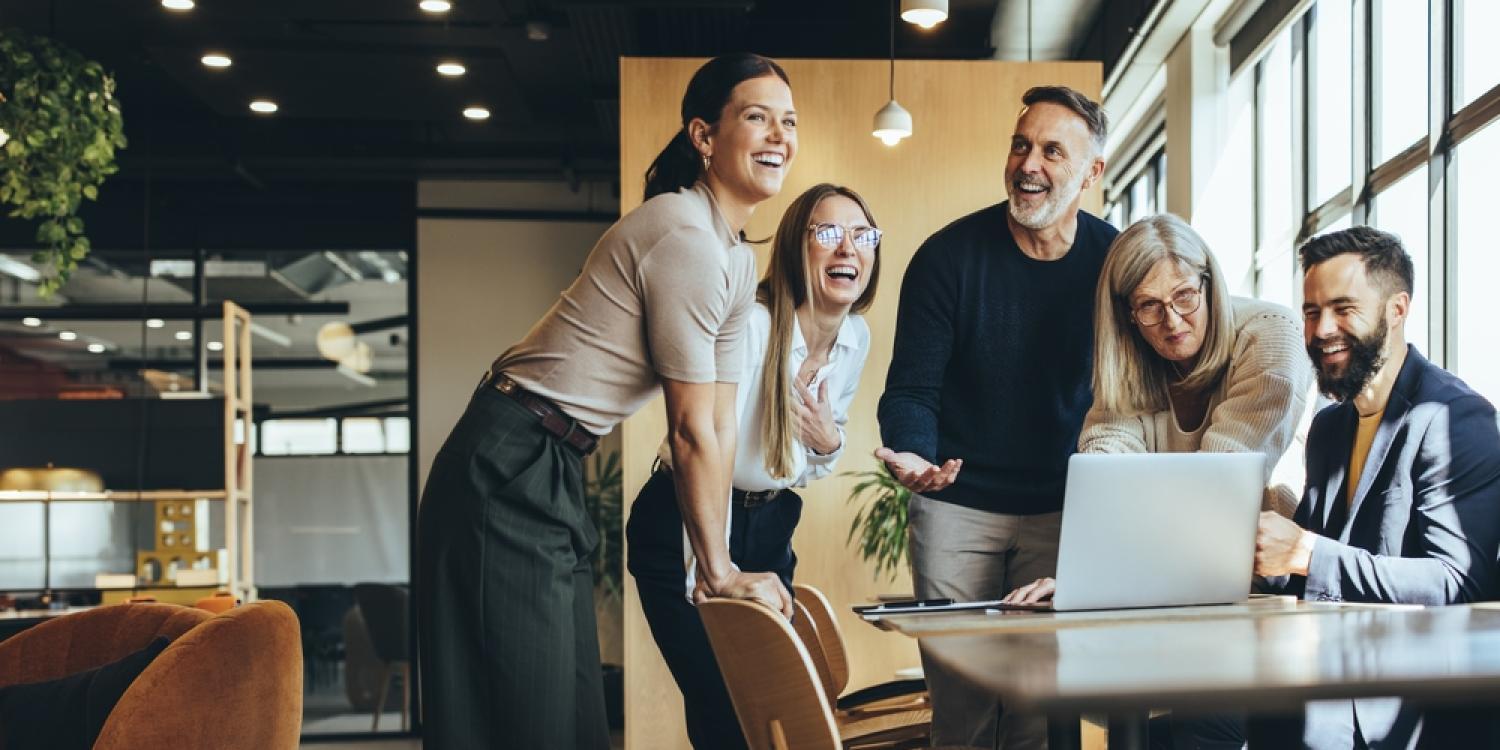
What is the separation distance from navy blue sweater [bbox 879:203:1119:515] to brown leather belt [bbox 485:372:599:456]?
795 mm

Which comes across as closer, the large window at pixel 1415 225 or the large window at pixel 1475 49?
the large window at pixel 1475 49

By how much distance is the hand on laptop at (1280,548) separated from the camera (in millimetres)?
2428

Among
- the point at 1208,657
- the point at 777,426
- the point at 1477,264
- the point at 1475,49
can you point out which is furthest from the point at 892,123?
the point at 1208,657

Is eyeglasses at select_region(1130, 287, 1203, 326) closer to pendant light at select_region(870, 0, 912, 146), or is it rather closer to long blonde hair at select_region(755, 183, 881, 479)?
long blonde hair at select_region(755, 183, 881, 479)

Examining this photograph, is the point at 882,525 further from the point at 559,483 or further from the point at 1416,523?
the point at 559,483

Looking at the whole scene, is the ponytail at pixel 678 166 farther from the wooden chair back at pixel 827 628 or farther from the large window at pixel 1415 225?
the large window at pixel 1415 225

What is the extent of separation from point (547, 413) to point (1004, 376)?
108 centimetres

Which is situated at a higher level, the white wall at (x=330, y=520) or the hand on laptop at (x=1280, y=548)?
the hand on laptop at (x=1280, y=548)

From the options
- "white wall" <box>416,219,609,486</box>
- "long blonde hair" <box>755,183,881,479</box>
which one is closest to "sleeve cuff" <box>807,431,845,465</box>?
"long blonde hair" <box>755,183,881,479</box>

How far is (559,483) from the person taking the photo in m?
2.39

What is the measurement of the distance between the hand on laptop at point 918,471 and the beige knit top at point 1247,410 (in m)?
0.27

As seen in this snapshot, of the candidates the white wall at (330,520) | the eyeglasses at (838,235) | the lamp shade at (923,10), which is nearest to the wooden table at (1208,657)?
the eyeglasses at (838,235)

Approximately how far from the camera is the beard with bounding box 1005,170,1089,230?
118 inches

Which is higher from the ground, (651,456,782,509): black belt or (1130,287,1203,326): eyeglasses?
(1130,287,1203,326): eyeglasses
